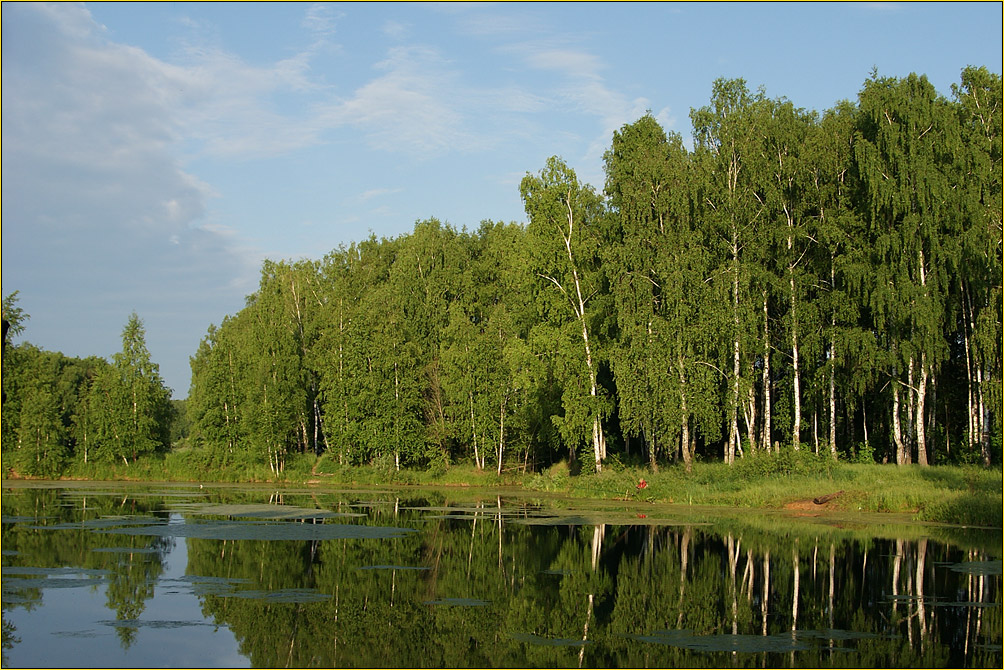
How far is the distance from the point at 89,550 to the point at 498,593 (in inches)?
422

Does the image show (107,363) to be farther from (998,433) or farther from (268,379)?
(998,433)

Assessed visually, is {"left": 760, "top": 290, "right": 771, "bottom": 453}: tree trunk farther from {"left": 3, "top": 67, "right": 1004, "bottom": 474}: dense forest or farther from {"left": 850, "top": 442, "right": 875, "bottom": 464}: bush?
{"left": 850, "top": 442, "right": 875, "bottom": 464}: bush

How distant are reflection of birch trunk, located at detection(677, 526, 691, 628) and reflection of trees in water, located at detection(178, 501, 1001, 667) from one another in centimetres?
4

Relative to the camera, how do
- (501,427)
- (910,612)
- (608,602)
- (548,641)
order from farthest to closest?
(501,427)
(608,602)
(910,612)
(548,641)

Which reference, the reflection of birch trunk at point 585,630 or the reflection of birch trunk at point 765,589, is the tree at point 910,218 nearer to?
the reflection of birch trunk at point 765,589

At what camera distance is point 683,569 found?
1909cm

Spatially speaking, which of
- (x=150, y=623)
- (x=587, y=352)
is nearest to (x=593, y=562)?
(x=150, y=623)

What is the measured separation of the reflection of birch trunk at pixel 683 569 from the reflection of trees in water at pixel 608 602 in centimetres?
4

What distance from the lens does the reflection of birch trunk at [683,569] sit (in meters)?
14.6

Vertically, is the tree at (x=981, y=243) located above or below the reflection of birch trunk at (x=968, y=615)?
above

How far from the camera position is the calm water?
12.1 metres

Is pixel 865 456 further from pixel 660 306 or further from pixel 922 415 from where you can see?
pixel 660 306

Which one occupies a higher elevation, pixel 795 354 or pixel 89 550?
pixel 795 354

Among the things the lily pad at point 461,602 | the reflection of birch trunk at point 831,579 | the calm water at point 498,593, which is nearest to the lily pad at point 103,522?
the calm water at point 498,593
